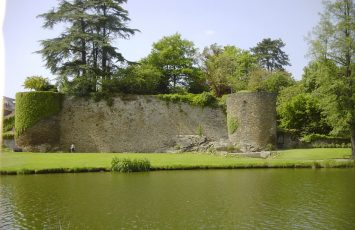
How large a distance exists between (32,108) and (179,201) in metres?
18.4

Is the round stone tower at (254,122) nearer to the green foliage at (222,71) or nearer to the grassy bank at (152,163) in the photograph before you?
the grassy bank at (152,163)

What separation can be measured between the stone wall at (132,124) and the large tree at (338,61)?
8432 millimetres

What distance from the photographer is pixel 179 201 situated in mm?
12820

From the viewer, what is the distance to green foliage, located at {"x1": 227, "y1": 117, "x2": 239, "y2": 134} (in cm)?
2909

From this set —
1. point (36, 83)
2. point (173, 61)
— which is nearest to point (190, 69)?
point (173, 61)

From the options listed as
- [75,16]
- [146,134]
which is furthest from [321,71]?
[75,16]


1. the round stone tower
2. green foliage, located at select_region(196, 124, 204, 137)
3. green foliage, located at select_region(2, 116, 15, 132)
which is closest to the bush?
the round stone tower

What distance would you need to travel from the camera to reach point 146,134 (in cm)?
2984

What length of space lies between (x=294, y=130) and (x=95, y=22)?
16.2m

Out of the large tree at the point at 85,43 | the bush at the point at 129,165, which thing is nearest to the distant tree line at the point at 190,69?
the large tree at the point at 85,43

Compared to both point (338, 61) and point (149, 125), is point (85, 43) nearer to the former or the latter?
point (149, 125)

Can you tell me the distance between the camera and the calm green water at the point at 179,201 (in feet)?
34.2

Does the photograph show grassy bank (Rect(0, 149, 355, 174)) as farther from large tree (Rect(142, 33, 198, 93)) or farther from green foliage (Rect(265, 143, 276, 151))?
large tree (Rect(142, 33, 198, 93))

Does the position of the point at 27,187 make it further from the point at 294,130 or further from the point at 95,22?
the point at 294,130
